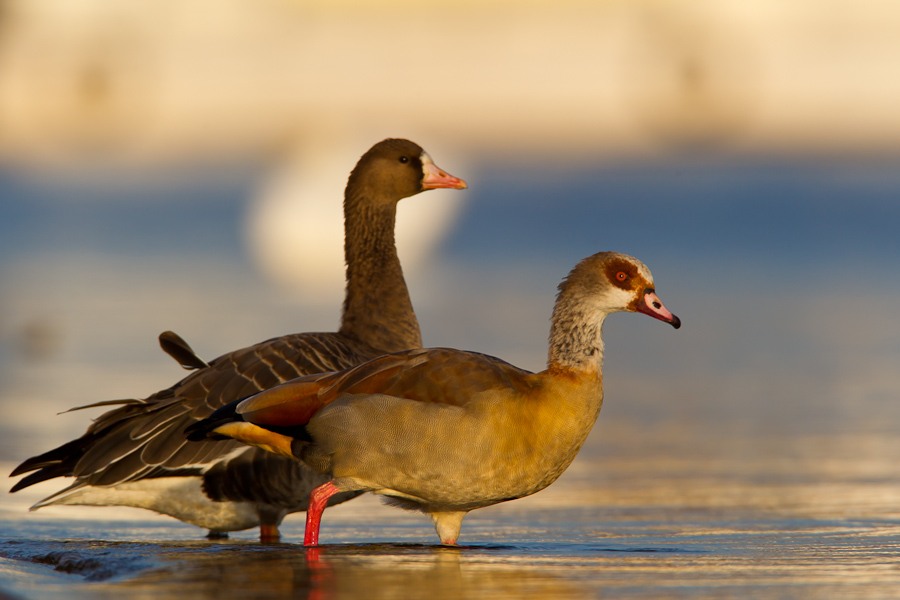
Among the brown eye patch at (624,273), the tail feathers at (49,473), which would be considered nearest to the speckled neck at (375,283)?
the tail feathers at (49,473)

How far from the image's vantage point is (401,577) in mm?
5492

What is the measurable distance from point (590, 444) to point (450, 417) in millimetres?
4298

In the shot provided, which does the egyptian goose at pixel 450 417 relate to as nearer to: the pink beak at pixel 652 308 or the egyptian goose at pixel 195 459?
the pink beak at pixel 652 308

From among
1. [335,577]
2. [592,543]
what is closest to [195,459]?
[335,577]

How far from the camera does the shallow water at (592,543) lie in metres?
5.34

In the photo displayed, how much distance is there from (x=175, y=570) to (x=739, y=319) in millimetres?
13242

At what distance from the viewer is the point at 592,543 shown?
265 inches

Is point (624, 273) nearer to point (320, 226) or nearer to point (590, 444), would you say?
point (590, 444)

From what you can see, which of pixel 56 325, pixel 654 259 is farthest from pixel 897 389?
pixel 654 259

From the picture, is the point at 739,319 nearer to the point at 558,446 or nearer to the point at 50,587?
the point at 558,446

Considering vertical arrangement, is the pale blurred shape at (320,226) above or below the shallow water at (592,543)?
above

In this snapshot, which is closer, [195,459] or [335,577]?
[335,577]

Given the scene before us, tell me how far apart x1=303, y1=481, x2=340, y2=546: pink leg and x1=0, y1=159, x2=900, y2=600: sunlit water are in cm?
15

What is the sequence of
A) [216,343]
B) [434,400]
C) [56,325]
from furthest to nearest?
1. [56,325]
2. [216,343]
3. [434,400]
